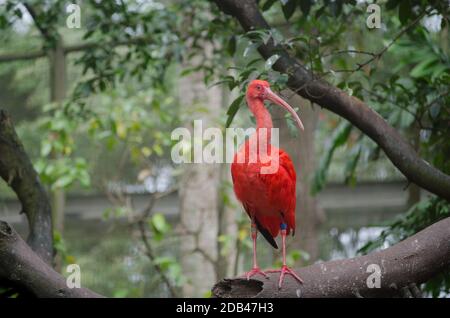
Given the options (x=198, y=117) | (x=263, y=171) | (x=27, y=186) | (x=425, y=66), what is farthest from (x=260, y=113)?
(x=198, y=117)

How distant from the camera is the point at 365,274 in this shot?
2.64m

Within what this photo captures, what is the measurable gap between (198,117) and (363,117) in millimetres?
2624

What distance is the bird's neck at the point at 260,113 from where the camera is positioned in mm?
2566

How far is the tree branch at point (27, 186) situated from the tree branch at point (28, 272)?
724 millimetres

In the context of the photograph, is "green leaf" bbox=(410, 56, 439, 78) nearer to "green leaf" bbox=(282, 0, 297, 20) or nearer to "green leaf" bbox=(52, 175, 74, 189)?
"green leaf" bbox=(282, 0, 297, 20)

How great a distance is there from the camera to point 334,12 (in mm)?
3592

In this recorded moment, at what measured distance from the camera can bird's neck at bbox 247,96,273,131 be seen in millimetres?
2566

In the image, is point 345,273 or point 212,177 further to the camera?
point 212,177

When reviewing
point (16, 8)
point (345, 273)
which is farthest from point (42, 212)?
point (345, 273)

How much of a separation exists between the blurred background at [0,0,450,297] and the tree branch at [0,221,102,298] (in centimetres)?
93

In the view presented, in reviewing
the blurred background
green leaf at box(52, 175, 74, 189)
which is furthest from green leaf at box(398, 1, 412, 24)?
green leaf at box(52, 175, 74, 189)

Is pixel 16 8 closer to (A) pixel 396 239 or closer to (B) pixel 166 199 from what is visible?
(A) pixel 396 239

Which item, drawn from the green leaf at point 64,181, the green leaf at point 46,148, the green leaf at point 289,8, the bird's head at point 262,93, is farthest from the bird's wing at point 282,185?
the green leaf at point 46,148
